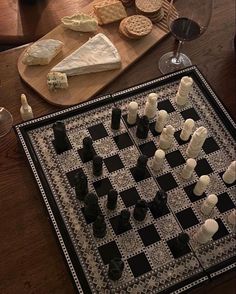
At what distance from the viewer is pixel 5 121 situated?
1.33 meters

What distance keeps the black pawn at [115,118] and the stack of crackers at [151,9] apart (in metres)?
0.47

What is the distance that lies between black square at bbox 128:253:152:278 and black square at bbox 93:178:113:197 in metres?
0.19

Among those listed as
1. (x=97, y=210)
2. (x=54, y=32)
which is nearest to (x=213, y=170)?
(x=97, y=210)

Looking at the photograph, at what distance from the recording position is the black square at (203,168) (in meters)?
1.23

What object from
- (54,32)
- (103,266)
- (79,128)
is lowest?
(103,266)

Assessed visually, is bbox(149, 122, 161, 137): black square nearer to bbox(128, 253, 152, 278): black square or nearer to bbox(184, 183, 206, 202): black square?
bbox(184, 183, 206, 202): black square

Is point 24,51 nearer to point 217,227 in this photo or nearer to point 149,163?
point 149,163

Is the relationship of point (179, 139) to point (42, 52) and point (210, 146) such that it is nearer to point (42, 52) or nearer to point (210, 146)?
point (210, 146)

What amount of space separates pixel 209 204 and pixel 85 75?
1.91 feet

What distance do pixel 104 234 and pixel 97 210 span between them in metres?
0.06

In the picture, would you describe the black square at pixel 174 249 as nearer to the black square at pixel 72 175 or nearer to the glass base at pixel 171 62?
the black square at pixel 72 175

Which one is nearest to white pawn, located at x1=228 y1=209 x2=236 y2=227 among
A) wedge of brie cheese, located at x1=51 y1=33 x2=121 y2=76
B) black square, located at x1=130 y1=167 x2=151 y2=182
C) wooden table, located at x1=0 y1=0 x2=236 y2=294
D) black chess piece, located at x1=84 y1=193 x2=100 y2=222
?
wooden table, located at x1=0 y1=0 x2=236 y2=294

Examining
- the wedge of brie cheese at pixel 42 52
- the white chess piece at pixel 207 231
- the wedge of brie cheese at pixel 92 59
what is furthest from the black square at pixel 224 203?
the wedge of brie cheese at pixel 42 52

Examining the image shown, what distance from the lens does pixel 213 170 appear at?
48.8 inches
